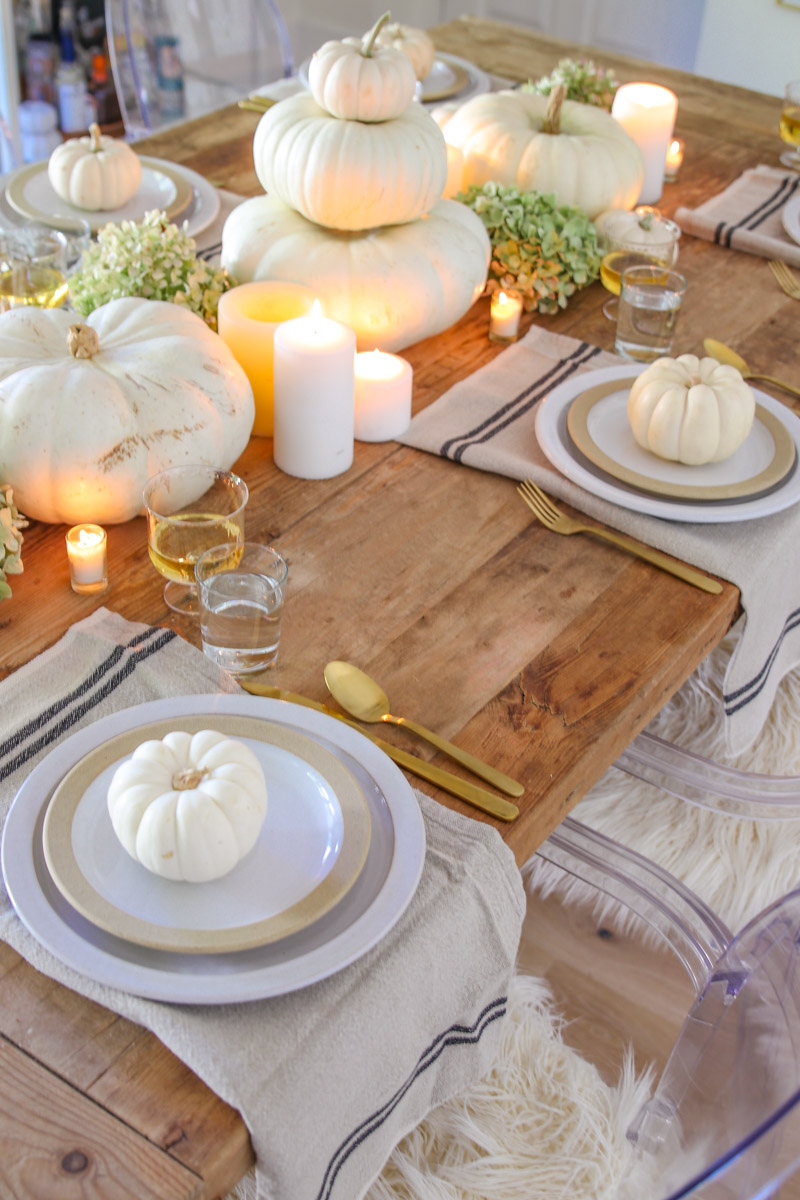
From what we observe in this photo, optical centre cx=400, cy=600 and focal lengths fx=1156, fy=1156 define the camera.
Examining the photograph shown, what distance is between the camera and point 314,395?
45.4 inches

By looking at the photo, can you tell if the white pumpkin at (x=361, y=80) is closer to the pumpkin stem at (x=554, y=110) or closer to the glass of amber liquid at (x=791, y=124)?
the pumpkin stem at (x=554, y=110)

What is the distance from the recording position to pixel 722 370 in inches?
45.3

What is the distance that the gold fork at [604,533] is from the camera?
109cm

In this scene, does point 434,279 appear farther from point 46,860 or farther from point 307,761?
point 46,860

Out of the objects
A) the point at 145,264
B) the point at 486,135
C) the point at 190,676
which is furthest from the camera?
the point at 486,135

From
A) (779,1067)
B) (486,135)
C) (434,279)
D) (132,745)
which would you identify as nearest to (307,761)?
(132,745)

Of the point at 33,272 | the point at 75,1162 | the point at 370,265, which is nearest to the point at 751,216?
the point at 370,265

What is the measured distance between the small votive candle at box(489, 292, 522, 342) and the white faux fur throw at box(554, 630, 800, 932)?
0.54 metres

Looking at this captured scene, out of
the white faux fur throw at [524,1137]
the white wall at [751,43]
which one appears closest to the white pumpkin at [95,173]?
the white faux fur throw at [524,1137]

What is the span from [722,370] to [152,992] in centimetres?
81

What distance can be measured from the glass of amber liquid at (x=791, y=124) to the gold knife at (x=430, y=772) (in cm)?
154

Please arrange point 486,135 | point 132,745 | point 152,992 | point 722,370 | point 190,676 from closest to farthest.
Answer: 1. point 152,992
2. point 132,745
3. point 190,676
4. point 722,370
5. point 486,135

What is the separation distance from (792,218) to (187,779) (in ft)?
4.80

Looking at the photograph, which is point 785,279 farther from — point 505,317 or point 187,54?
point 187,54
